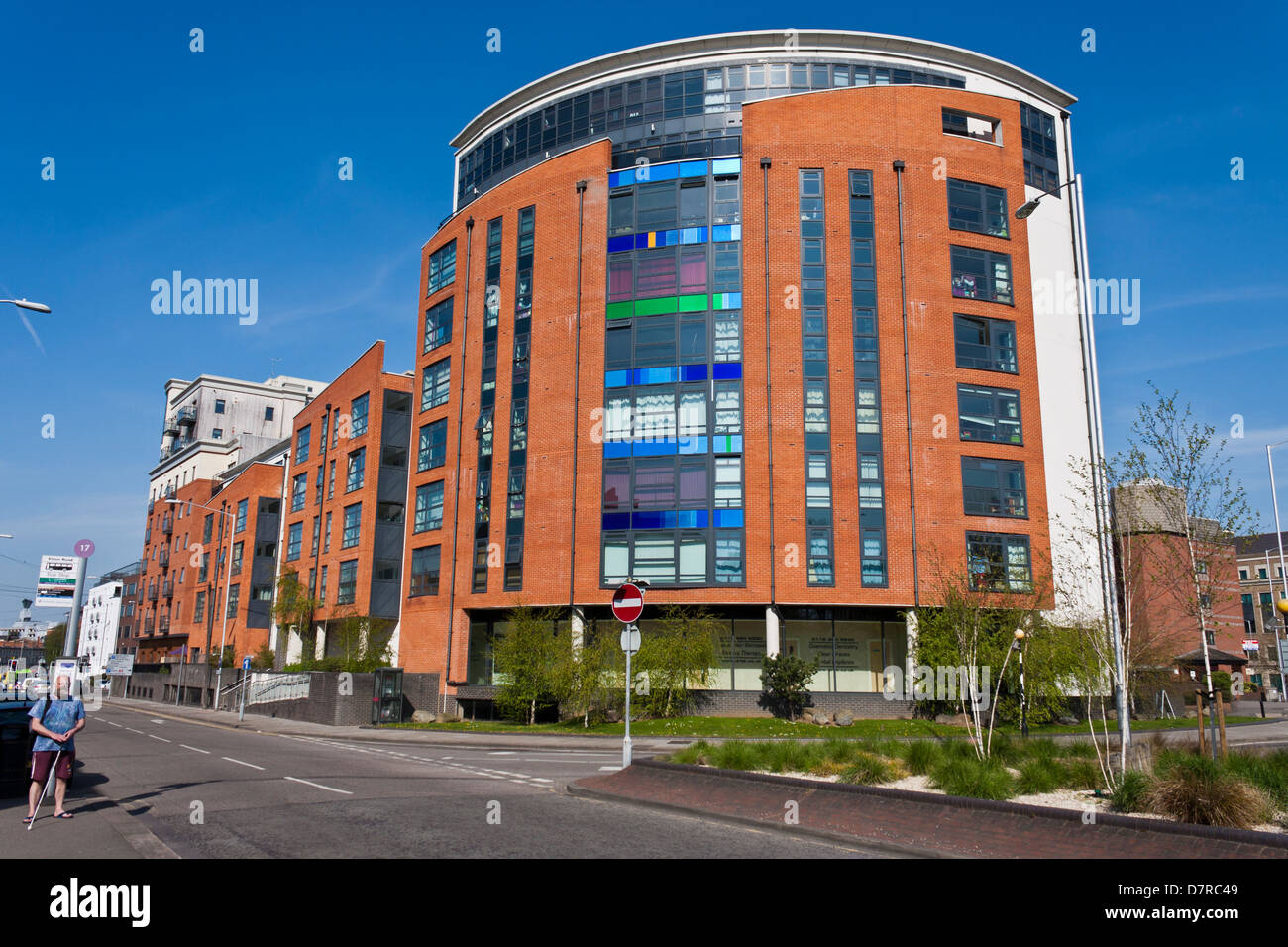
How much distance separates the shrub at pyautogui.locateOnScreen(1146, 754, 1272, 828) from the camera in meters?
9.23

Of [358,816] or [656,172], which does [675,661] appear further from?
[358,816]

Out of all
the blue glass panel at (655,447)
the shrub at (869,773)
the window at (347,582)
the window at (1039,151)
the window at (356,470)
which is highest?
the window at (1039,151)

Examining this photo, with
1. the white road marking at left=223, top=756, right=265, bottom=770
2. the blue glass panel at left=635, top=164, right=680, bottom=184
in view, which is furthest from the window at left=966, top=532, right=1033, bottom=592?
the white road marking at left=223, top=756, right=265, bottom=770

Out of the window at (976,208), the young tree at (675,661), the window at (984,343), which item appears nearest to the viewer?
the young tree at (675,661)

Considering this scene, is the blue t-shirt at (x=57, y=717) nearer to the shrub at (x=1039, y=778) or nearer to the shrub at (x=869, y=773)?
the shrub at (x=869, y=773)

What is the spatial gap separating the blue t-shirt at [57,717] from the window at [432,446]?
36519 millimetres

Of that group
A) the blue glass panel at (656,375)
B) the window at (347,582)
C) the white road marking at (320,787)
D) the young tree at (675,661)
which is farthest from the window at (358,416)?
the white road marking at (320,787)

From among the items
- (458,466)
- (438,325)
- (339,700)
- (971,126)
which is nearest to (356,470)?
(438,325)

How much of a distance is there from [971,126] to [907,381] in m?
14.7

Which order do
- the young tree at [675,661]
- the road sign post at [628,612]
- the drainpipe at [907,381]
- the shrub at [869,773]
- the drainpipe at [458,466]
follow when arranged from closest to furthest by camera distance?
the shrub at [869,773], the road sign post at [628,612], the young tree at [675,661], the drainpipe at [907,381], the drainpipe at [458,466]

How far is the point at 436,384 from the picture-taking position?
166ft

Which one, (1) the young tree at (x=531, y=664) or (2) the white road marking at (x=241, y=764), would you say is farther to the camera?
(1) the young tree at (x=531, y=664)

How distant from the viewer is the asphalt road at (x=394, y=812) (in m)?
9.72

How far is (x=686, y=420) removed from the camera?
133 ft
